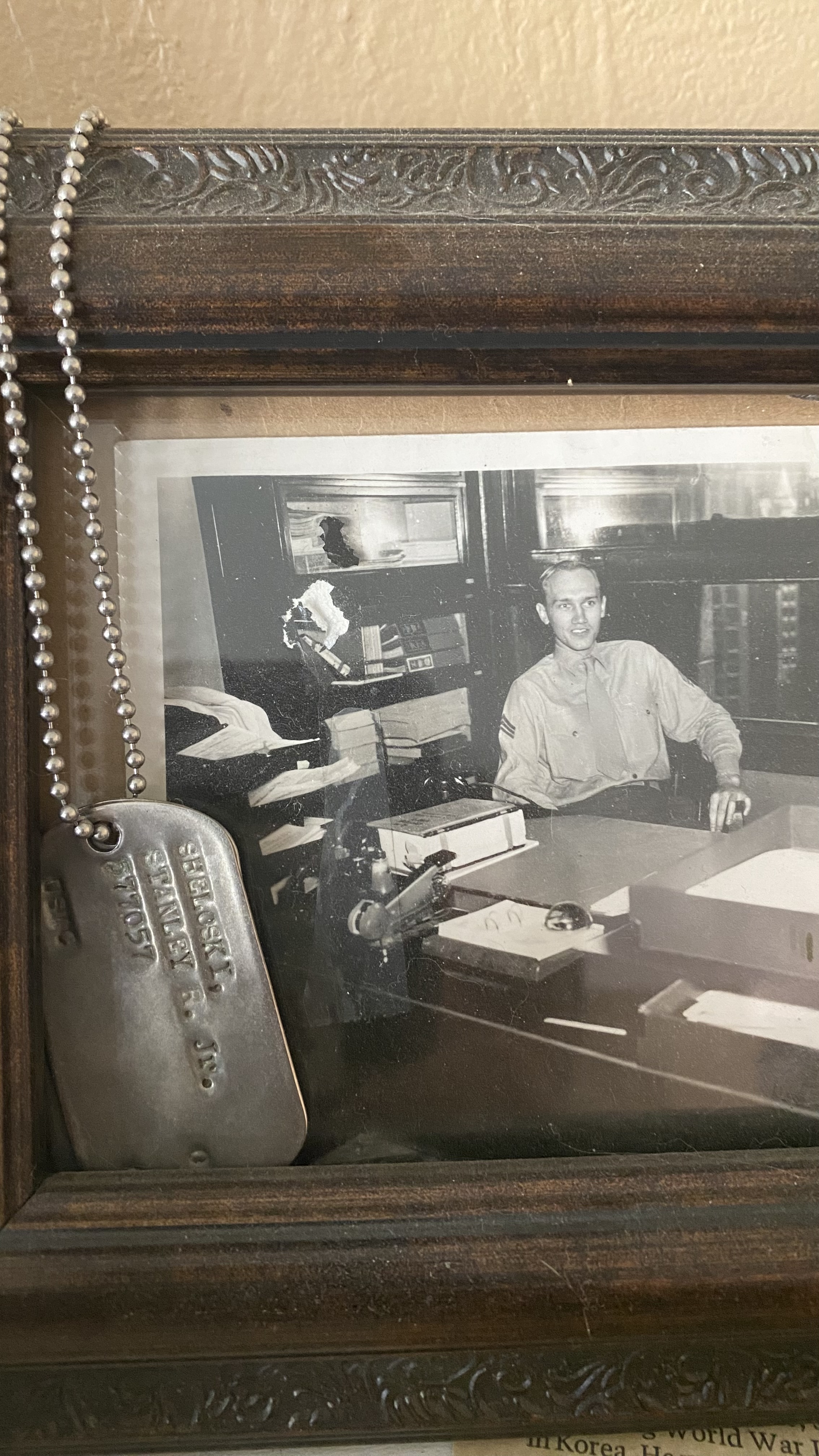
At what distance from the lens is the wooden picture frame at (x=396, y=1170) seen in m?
0.35

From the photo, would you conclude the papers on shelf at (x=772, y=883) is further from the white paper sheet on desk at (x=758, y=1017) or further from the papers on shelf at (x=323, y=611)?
the papers on shelf at (x=323, y=611)

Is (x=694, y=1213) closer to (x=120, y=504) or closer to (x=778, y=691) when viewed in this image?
(x=778, y=691)

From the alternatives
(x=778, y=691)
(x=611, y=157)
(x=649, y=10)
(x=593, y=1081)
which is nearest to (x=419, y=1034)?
(x=593, y=1081)

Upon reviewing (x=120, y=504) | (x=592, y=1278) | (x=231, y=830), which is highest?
(x=120, y=504)

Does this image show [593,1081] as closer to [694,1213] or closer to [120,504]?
[694,1213]

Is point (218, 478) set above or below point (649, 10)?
below

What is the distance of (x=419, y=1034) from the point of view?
0.38 metres

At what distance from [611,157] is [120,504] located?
23cm

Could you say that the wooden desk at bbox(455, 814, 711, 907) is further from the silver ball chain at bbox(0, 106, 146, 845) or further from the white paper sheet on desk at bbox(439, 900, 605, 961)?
the silver ball chain at bbox(0, 106, 146, 845)

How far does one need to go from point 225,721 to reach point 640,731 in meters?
0.16

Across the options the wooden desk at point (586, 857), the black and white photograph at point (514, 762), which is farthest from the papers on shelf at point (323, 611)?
the wooden desk at point (586, 857)

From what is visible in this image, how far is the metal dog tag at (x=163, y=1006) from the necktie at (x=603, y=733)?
0.15 metres

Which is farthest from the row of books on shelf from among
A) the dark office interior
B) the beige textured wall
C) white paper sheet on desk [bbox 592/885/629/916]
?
the beige textured wall

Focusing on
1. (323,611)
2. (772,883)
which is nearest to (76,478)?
(323,611)
